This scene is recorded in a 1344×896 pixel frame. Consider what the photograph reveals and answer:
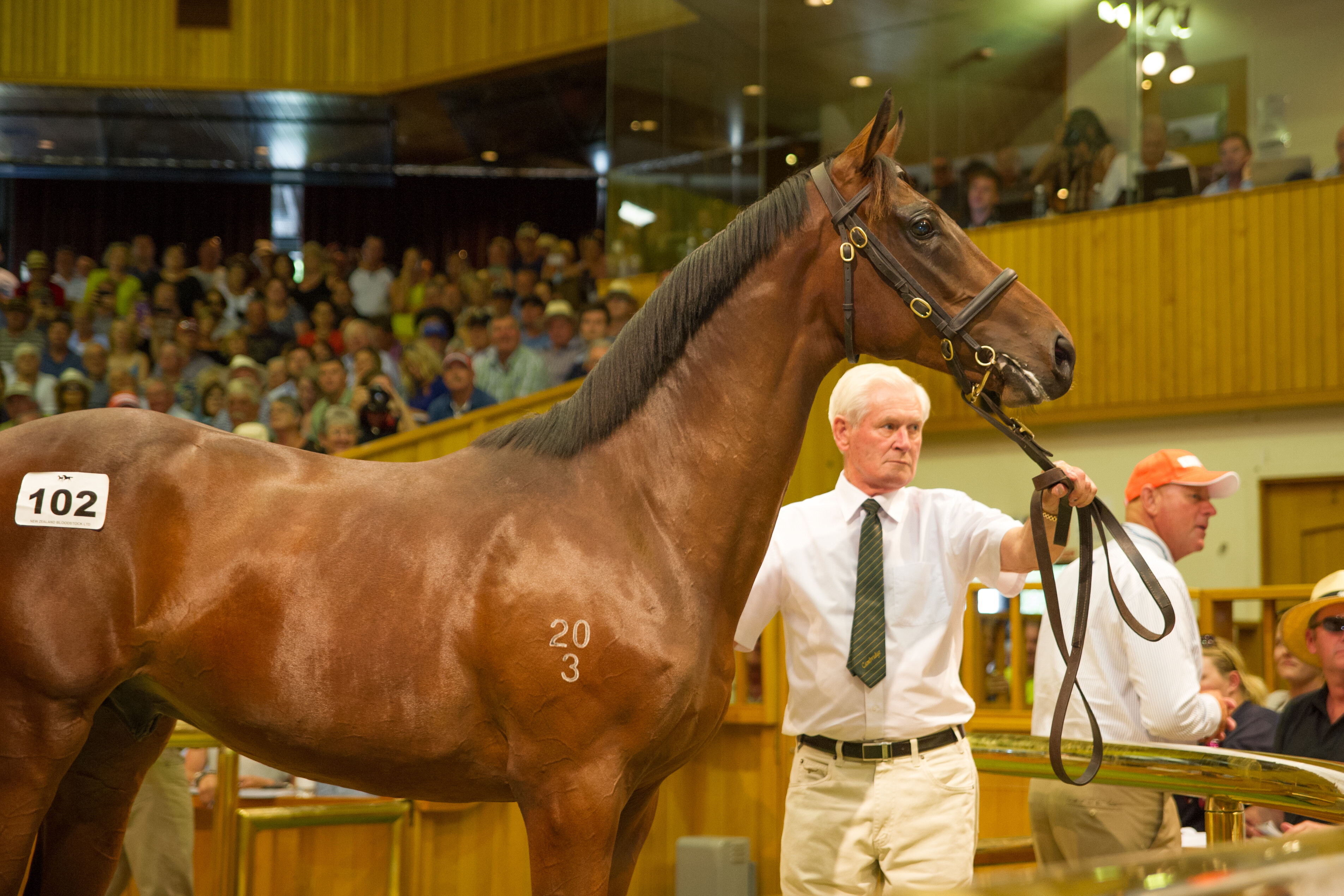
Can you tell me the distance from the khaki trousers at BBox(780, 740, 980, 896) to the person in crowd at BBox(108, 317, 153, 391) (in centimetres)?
828

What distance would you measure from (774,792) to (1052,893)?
12.6ft

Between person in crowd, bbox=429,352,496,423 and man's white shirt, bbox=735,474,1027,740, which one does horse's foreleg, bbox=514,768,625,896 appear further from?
person in crowd, bbox=429,352,496,423

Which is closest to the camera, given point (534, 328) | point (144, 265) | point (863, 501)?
point (863, 501)

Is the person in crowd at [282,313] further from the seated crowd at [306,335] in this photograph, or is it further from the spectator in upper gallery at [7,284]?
the spectator in upper gallery at [7,284]

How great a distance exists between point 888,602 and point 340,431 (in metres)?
4.91

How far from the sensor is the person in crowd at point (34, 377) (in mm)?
9305

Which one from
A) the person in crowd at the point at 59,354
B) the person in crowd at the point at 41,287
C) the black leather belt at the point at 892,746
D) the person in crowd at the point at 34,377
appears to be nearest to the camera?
the black leather belt at the point at 892,746

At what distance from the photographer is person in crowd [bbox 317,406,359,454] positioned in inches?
273

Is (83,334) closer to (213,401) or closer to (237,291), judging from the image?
(237,291)

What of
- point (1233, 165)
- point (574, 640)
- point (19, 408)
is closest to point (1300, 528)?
point (1233, 165)

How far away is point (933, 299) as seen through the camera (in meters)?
2.13

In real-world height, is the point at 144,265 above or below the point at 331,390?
above

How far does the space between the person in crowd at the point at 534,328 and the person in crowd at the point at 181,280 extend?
3753mm

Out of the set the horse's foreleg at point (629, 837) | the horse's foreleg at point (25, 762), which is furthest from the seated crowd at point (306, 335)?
the horse's foreleg at point (629, 837)
